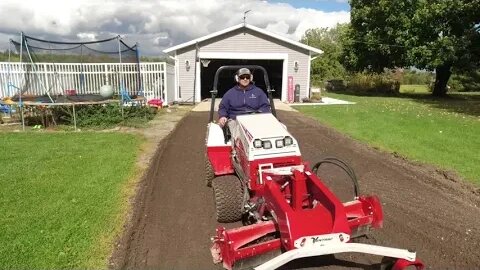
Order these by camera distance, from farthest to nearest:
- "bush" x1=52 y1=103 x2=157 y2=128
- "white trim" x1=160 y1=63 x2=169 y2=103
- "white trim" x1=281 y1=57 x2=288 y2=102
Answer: "white trim" x1=281 y1=57 x2=288 y2=102, "white trim" x1=160 y1=63 x2=169 y2=103, "bush" x1=52 y1=103 x2=157 y2=128

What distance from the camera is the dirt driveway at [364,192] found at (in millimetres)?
3992

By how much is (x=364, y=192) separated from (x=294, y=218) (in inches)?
120

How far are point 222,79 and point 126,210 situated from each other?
24.1 meters

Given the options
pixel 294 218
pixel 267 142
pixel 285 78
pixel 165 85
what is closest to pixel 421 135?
pixel 267 142

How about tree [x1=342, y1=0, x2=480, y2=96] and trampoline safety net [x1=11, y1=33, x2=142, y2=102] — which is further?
tree [x1=342, y1=0, x2=480, y2=96]

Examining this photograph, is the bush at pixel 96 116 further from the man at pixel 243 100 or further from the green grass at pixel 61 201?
the man at pixel 243 100

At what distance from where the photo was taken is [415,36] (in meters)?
25.8

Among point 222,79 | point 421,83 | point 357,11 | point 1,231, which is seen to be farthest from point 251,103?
point 421,83

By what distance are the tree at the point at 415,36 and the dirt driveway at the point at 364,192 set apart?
16709 mm

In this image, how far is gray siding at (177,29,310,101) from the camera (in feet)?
69.6

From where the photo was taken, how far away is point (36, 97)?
1320 centimetres

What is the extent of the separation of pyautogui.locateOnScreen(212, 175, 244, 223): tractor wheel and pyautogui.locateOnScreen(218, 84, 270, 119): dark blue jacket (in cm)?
128

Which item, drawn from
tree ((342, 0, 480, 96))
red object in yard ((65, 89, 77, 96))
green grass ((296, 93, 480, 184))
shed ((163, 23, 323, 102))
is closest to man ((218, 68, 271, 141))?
green grass ((296, 93, 480, 184))

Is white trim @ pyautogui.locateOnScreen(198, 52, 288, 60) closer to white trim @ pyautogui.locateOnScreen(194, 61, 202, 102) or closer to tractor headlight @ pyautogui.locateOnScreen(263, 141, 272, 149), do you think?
white trim @ pyautogui.locateOnScreen(194, 61, 202, 102)
